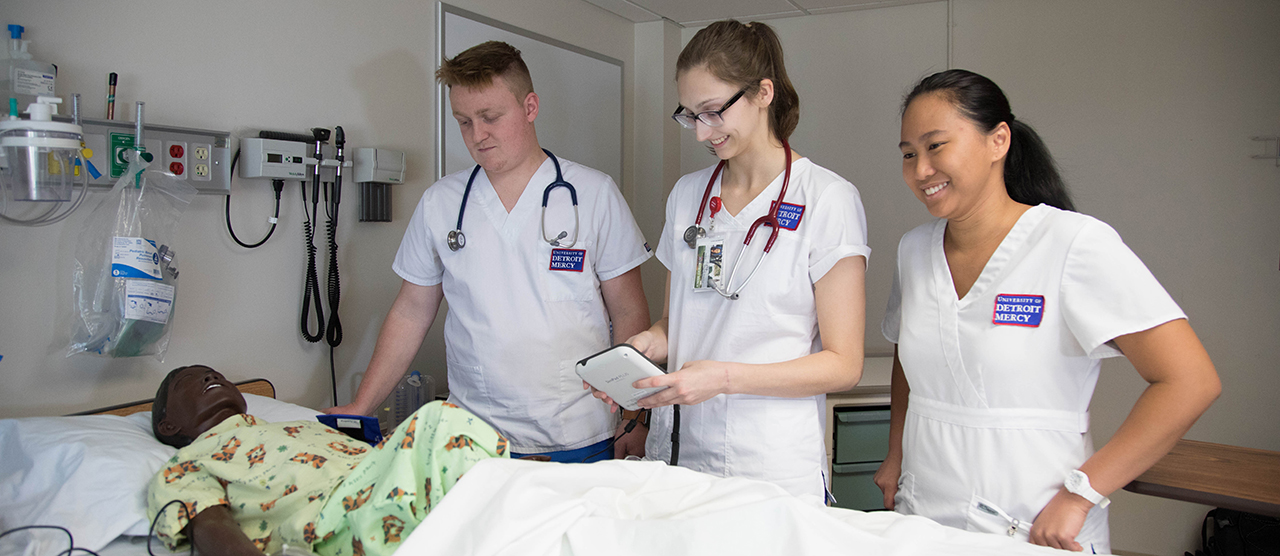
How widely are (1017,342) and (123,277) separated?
185cm

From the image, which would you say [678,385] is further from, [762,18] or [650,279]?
[762,18]

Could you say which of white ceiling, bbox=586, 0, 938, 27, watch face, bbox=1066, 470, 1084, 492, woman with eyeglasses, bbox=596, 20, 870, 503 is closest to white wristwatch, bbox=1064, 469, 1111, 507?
watch face, bbox=1066, 470, 1084, 492

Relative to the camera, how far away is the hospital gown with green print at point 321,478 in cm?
139

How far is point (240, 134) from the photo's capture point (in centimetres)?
217

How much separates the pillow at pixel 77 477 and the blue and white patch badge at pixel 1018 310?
5.46 feet

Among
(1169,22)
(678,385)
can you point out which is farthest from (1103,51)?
(678,385)

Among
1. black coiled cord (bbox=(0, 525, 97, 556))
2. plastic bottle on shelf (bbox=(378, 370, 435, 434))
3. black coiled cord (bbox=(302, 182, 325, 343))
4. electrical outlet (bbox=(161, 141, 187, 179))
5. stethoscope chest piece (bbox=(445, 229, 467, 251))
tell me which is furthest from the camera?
plastic bottle on shelf (bbox=(378, 370, 435, 434))

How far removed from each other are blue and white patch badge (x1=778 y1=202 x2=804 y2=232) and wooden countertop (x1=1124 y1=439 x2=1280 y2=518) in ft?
2.47

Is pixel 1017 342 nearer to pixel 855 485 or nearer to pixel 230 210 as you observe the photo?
pixel 855 485

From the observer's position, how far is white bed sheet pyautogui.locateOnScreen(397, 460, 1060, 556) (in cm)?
118

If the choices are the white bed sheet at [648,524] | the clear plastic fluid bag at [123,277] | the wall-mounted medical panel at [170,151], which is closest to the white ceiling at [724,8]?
the wall-mounted medical panel at [170,151]

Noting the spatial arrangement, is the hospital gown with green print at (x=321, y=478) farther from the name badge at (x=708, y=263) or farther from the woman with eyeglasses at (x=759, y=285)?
the name badge at (x=708, y=263)

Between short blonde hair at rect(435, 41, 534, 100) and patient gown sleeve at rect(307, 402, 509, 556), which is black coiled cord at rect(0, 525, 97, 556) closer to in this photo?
patient gown sleeve at rect(307, 402, 509, 556)

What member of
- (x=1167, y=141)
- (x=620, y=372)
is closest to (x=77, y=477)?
(x=620, y=372)
